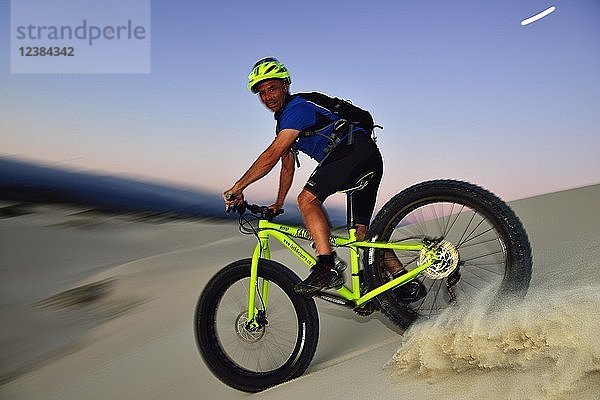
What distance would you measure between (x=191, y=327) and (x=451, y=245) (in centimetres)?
309

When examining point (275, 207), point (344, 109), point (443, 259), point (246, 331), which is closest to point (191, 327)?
point (246, 331)

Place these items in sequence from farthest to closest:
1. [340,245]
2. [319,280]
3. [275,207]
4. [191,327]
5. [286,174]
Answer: [191,327], [286,174], [275,207], [340,245], [319,280]

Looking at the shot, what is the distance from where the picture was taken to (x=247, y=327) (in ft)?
12.1

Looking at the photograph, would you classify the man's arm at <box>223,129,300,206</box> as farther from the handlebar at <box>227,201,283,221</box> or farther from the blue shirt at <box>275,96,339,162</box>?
the handlebar at <box>227,201,283,221</box>

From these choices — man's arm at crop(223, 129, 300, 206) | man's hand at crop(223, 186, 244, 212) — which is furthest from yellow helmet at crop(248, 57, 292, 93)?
man's hand at crop(223, 186, 244, 212)

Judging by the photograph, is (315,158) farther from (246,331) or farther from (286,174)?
(246,331)

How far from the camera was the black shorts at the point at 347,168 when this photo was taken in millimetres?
3535

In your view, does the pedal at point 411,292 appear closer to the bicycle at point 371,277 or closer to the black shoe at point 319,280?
the bicycle at point 371,277

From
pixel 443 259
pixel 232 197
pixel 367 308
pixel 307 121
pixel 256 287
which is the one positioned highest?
pixel 307 121

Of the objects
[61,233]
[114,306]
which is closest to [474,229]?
[114,306]

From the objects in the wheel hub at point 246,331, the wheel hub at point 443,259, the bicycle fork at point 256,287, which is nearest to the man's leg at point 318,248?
the bicycle fork at point 256,287

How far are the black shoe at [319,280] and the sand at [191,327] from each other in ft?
1.40

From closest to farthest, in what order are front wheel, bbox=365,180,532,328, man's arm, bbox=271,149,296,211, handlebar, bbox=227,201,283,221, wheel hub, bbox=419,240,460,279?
front wheel, bbox=365,180,532,328 < wheel hub, bbox=419,240,460,279 < handlebar, bbox=227,201,283,221 < man's arm, bbox=271,149,296,211

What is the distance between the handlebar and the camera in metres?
3.67
